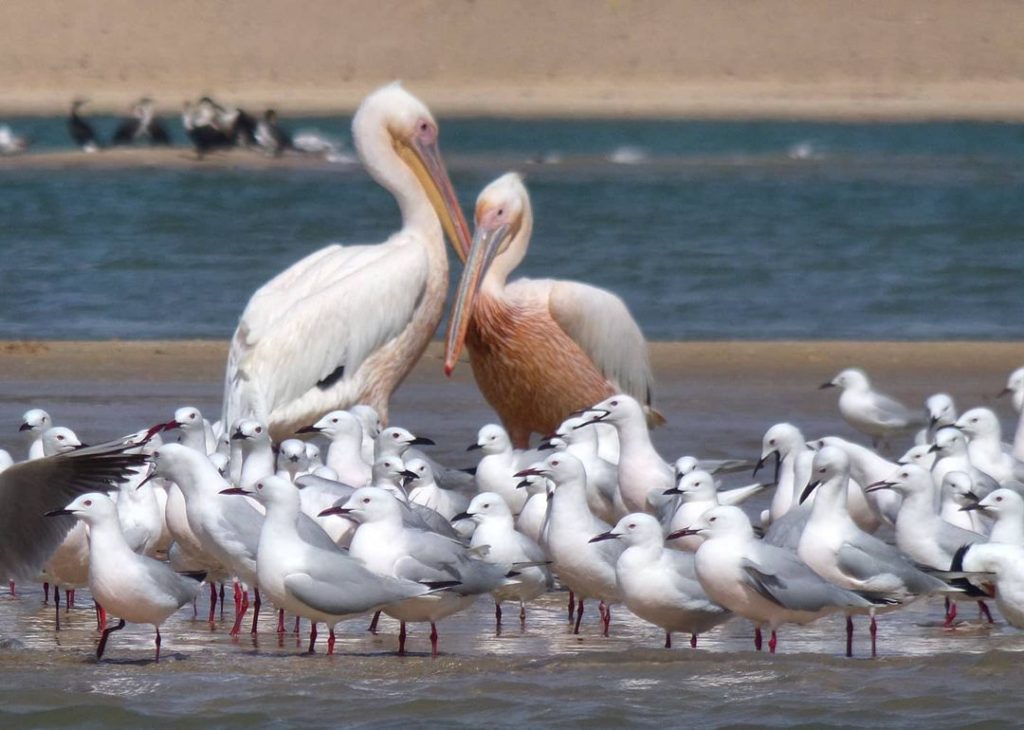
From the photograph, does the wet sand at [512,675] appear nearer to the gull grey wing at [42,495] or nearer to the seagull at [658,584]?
the seagull at [658,584]

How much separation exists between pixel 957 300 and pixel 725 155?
88.0 ft

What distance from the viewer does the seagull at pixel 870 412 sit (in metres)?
11.4

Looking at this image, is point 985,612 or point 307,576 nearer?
point 307,576

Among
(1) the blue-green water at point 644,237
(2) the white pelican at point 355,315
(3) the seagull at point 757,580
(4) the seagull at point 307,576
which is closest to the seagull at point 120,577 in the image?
(4) the seagull at point 307,576

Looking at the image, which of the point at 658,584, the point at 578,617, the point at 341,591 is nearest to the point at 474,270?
the point at 578,617

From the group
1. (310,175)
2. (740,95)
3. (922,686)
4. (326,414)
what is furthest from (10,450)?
(740,95)

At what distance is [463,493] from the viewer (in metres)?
9.67

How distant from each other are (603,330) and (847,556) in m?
3.53

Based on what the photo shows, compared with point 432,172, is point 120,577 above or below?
below

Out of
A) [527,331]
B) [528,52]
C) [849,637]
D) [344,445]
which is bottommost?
[849,637]

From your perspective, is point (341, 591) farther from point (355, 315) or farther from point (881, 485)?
point (355, 315)

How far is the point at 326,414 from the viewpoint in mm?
9414

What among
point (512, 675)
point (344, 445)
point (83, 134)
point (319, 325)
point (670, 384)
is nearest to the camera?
point (512, 675)

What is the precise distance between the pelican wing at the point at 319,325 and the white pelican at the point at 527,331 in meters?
0.84
